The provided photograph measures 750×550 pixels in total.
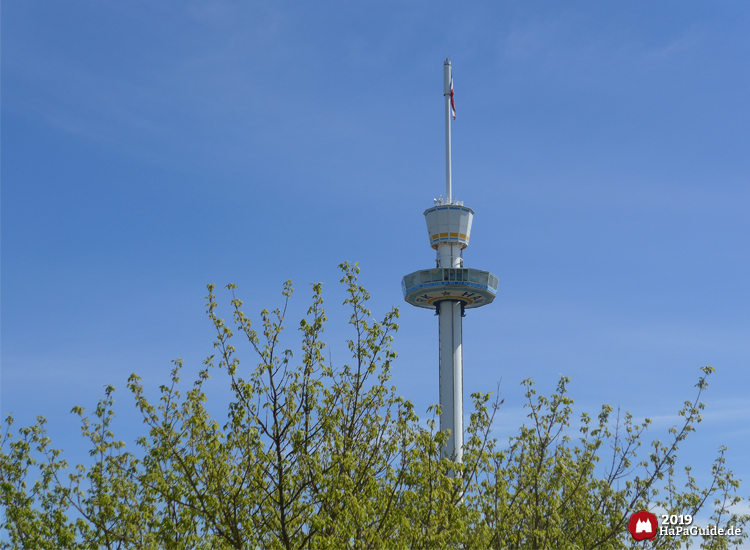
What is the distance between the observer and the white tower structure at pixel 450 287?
80.7 metres

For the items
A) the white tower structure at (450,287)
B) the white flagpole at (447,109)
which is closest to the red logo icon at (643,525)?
the white tower structure at (450,287)

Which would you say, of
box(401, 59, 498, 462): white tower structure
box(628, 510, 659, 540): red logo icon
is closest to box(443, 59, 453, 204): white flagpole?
box(401, 59, 498, 462): white tower structure

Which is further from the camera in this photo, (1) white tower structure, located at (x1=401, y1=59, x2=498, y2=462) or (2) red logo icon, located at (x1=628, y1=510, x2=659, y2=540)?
(1) white tower structure, located at (x1=401, y1=59, x2=498, y2=462)

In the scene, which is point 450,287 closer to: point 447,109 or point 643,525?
point 447,109

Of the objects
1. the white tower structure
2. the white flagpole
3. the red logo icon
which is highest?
the white flagpole

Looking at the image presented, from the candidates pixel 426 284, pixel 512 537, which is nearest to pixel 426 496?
pixel 512 537

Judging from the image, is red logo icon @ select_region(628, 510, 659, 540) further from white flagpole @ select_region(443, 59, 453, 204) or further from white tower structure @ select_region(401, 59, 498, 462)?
white flagpole @ select_region(443, 59, 453, 204)

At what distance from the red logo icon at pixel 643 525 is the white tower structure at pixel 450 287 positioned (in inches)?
2193

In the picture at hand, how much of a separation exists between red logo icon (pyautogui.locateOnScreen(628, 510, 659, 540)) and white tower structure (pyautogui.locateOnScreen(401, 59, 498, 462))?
55.7m

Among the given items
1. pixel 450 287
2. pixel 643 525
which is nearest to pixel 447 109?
pixel 450 287

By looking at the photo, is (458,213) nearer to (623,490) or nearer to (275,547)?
(623,490)

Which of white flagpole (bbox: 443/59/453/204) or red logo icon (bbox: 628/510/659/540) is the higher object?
white flagpole (bbox: 443/59/453/204)

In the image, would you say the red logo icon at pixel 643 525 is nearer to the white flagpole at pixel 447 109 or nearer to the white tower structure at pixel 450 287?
the white tower structure at pixel 450 287

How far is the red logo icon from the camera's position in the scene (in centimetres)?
2359
